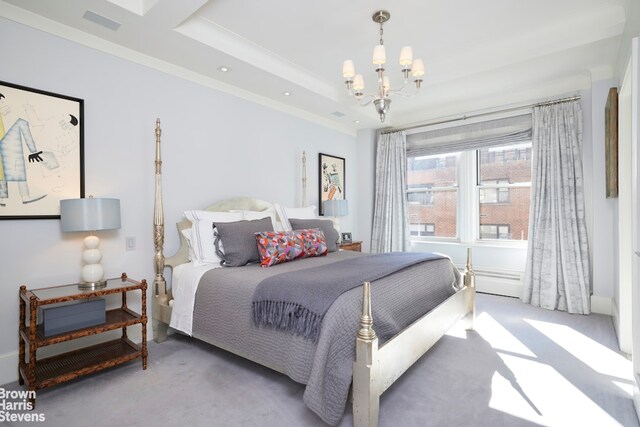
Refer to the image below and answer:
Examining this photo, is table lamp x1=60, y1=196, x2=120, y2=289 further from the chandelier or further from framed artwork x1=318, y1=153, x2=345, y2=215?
framed artwork x1=318, y1=153, x2=345, y2=215

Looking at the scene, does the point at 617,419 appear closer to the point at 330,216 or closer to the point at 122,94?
the point at 330,216

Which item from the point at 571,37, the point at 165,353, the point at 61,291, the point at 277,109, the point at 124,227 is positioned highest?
the point at 571,37

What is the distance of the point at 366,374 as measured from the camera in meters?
1.55

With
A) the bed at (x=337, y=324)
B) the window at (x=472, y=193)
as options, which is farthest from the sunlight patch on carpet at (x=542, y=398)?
the window at (x=472, y=193)

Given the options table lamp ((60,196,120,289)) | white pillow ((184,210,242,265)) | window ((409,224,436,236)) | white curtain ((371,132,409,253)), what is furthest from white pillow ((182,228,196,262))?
window ((409,224,436,236))

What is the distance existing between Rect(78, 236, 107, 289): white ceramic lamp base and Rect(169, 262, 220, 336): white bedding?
1.75ft

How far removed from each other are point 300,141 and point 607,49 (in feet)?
10.9

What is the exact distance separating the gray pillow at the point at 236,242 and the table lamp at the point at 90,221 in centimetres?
77

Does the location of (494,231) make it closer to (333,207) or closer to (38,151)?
(333,207)

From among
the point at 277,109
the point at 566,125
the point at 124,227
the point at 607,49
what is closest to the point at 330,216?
the point at 277,109

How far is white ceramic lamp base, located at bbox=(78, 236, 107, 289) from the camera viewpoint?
2.30 m

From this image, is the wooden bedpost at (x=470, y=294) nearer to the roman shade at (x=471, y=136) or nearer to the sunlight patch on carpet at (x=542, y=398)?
the sunlight patch on carpet at (x=542, y=398)

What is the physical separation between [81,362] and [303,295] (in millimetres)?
1650

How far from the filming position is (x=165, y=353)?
2639 millimetres
